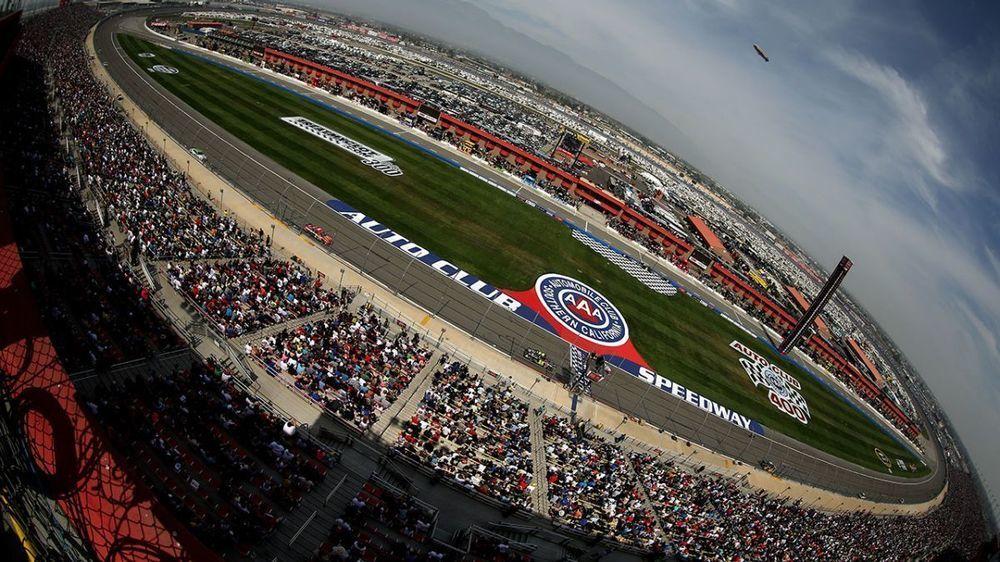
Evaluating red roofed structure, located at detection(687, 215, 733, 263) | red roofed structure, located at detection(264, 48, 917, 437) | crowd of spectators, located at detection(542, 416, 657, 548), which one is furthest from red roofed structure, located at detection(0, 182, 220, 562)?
red roofed structure, located at detection(687, 215, 733, 263)

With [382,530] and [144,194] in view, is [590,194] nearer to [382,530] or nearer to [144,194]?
[144,194]

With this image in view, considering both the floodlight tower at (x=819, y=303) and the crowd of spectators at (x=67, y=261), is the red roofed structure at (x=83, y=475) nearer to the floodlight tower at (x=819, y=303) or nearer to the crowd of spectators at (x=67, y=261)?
the crowd of spectators at (x=67, y=261)

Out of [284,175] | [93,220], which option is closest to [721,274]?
[284,175]

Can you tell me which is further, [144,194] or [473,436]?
[144,194]

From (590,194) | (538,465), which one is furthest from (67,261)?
(590,194)

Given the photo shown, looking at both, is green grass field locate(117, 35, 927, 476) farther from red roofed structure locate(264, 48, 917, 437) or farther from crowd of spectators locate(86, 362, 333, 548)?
crowd of spectators locate(86, 362, 333, 548)

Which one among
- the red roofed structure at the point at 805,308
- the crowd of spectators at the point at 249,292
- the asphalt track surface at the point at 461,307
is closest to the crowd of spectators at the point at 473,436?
the asphalt track surface at the point at 461,307

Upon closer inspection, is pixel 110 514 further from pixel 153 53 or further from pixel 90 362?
pixel 153 53
